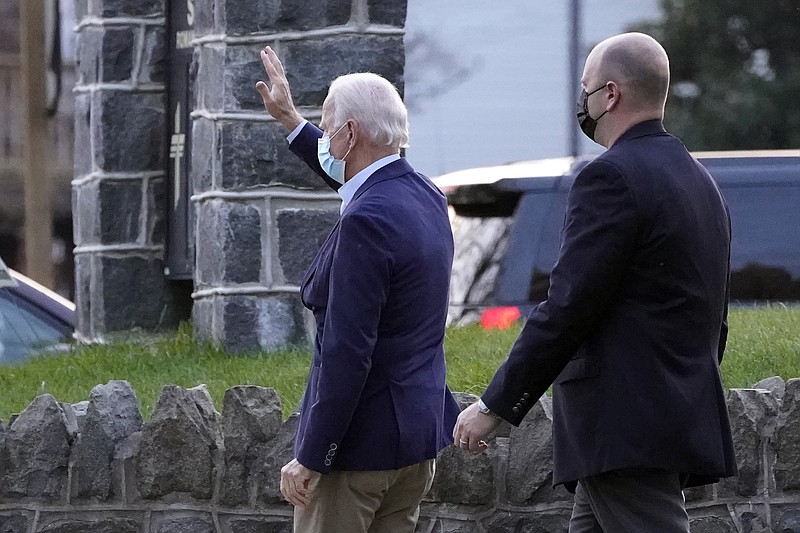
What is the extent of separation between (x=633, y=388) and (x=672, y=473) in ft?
0.78

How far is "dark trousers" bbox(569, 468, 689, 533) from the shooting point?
3.77 m

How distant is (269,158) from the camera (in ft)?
23.6

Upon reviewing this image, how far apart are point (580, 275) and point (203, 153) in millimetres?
3878

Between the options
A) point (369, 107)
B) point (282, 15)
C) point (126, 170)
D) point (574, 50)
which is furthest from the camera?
point (574, 50)

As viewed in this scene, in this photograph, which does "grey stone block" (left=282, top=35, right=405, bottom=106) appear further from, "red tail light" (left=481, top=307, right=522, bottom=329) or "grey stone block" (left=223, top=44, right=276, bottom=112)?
"red tail light" (left=481, top=307, right=522, bottom=329)

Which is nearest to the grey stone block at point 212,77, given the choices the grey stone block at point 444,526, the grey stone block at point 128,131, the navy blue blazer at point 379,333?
the grey stone block at point 128,131

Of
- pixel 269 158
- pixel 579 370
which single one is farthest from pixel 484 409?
pixel 269 158

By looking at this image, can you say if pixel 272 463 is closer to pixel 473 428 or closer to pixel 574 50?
pixel 473 428

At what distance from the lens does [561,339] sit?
148 inches

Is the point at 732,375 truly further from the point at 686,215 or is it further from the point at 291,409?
the point at 686,215

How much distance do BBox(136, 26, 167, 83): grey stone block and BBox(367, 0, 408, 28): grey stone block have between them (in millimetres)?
1742

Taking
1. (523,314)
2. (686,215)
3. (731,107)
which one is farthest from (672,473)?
(731,107)

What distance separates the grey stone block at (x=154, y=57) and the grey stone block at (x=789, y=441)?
4.41 meters

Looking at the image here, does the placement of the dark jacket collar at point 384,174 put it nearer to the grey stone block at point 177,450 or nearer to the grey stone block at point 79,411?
the grey stone block at point 177,450
